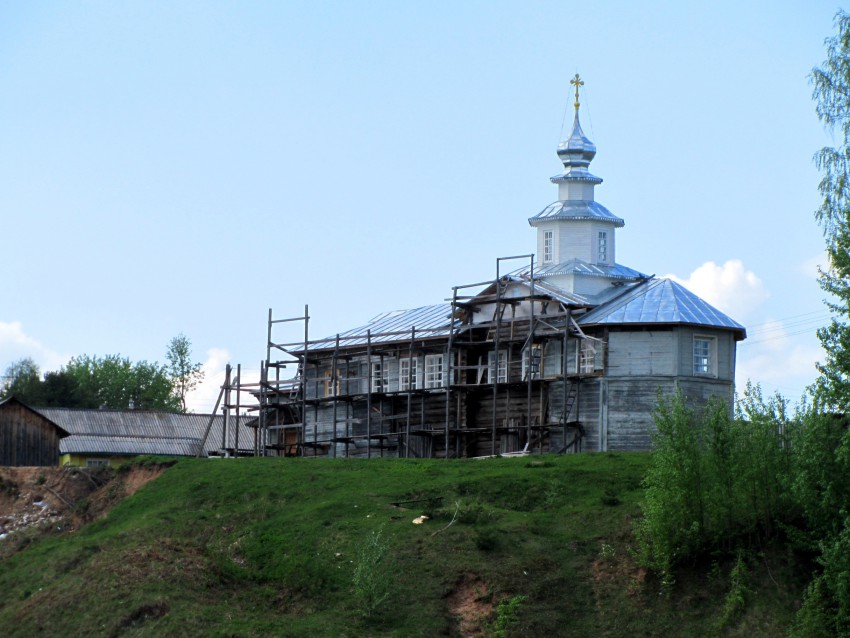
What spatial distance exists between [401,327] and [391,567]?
25.1 metres

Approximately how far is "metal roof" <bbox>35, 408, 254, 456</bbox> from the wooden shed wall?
39.3ft

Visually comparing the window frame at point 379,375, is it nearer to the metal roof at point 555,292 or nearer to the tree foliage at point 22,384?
the metal roof at point 555,292

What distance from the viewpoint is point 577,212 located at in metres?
59.6

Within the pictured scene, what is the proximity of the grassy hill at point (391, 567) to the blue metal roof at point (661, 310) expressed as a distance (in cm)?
828

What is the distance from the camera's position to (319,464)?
46969mm

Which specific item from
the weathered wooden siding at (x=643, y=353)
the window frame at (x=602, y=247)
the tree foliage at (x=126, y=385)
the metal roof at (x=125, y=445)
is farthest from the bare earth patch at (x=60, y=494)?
the tree foliage at (x=126, y=385)

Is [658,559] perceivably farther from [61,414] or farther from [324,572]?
[61,414]

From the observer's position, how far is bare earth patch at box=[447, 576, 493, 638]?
112 ft

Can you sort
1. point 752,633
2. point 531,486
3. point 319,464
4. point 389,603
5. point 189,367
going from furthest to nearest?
point 189,367 < point 319,464 < point 531,486 < point 389,603 < point 752,633

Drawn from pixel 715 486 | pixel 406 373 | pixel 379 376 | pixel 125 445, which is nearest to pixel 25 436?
pixel 379 376

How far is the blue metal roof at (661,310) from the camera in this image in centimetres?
5112

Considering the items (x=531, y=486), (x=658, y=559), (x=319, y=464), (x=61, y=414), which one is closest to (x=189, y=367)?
(x=61, y=414)

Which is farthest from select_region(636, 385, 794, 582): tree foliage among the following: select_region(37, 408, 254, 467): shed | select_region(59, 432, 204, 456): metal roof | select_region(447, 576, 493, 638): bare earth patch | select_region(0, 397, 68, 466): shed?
select_region(59, 432, 204, 456): metal roof

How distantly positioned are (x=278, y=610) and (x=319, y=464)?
11.6 m
